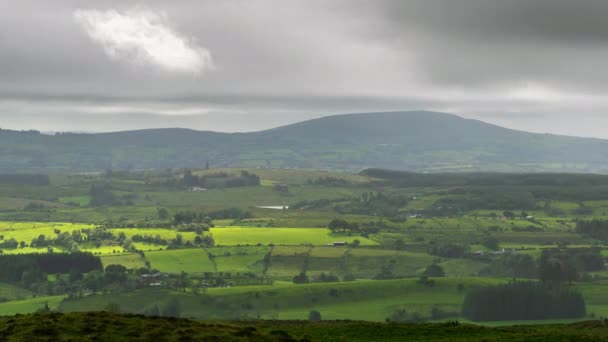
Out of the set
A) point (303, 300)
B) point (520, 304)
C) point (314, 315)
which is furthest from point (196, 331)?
point (520, 304)

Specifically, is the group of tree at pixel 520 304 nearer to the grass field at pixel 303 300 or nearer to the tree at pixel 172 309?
the grass field at pixel 303 300

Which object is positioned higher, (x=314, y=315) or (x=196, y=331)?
(x=196, y=331)

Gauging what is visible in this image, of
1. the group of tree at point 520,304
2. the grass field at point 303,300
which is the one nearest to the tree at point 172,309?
the grass field at point 303,300

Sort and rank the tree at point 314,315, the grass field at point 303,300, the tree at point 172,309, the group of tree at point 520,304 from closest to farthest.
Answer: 1. the tree at point 314,315
2. the group of tree at point 520,304
3. the grass field at point 303,300
4. the tree at point 172,309

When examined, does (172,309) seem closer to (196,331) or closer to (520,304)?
(520,304)

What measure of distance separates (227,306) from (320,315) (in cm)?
2562

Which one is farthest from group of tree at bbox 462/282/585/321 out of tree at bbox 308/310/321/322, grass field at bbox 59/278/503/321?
tree at bbox 308/310/321/322

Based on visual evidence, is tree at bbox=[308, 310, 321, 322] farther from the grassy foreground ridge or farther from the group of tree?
the grassy foreground ridge

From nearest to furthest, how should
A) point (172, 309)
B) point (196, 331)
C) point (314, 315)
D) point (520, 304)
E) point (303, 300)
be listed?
1. point (196, 331)
2. point (314, 315)
3. point (520, 304)
4. point (172, 309)
5. point (303, 300)

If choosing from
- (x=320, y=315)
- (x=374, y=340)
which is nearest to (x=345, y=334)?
(x=374, y=340)

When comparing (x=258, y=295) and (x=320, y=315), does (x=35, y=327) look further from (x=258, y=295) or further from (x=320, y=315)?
(x=258, y=295)

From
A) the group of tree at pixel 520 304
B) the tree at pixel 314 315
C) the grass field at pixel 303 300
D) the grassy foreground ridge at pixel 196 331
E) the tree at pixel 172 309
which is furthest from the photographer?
the tree at pixel 172 309

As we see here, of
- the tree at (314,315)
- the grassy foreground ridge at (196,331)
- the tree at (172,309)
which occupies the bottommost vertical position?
the tree at (172,309)

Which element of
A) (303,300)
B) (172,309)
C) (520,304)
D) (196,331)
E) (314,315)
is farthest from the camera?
(303,300)
